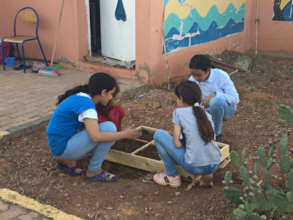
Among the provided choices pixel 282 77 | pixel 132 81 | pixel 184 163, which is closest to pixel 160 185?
pixel 184 163

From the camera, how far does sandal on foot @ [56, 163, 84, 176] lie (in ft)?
12.4

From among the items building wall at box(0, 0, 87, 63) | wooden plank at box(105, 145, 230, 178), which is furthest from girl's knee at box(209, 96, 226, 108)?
building wall at box(0, 0, 87, 63)

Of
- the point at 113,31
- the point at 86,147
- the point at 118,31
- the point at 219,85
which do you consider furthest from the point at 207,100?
the point at 113,31

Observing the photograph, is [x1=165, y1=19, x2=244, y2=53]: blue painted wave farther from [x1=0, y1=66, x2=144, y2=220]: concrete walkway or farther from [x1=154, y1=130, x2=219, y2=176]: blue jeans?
[x1=154, y1=130, x2=219, y2=176]: blue jeans

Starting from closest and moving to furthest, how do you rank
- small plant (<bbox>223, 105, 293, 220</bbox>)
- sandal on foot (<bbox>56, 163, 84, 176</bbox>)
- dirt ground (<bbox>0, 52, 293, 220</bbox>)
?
small plant (<bbox>223, 105, 293, 220</bbox>), dirt ground (<bbox>0, 52, 293, 220</bbox>), sandal on foot (<bbox>56, 163, 84, 176</bbox>)

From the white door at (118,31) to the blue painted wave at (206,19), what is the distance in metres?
0.74

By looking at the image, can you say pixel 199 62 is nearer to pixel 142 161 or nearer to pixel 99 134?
pixel 142 161

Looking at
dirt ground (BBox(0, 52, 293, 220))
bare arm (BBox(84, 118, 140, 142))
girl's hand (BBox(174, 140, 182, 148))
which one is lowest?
dirt ground (BBox(0, 52, 293, 220))

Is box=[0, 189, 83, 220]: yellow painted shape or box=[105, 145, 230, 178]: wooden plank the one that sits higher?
box=[105, 145, 230, 178]: wooden plank

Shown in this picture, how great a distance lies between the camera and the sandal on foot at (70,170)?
3792mm

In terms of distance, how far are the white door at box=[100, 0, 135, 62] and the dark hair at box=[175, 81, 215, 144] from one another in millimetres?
4199

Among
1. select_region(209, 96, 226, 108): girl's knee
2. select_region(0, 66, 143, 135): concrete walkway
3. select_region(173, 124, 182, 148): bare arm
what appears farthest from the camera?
select_region(0, 66, 143, 135): concrete walkway

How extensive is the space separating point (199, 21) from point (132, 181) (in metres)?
5.20

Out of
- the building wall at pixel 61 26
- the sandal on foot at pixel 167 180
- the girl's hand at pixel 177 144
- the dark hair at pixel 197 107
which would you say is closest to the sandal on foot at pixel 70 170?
the sandal on foot at pixel 167 180
